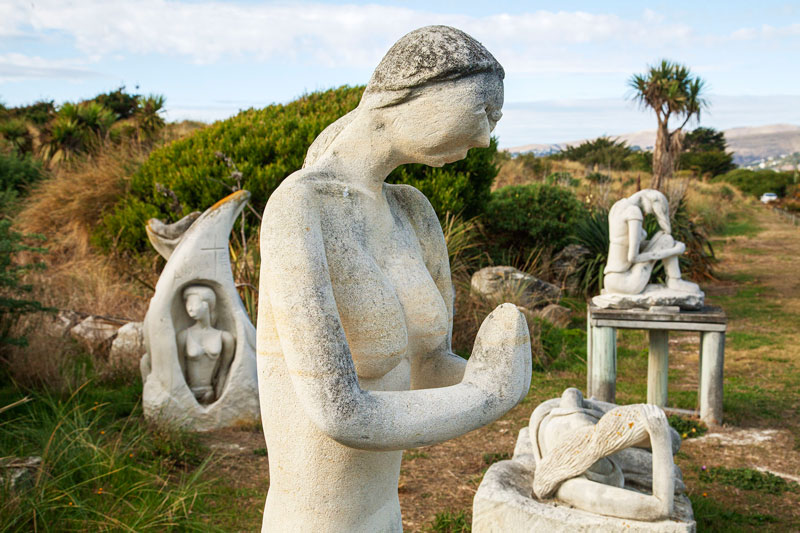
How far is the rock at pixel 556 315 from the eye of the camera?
9164 millimetres

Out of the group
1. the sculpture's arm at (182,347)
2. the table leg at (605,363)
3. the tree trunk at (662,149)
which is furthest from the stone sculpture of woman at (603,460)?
the tree trunk at (662,149)

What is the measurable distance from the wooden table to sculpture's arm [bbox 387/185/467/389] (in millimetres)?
4875

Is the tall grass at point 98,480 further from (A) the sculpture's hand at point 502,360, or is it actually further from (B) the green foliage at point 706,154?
(B) the green foliage at point 706,154

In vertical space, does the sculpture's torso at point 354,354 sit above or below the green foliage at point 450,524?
above

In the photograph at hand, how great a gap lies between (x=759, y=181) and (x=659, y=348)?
38865mm

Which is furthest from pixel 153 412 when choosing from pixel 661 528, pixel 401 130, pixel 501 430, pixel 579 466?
pixel 401 130

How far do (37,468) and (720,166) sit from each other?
4106cm

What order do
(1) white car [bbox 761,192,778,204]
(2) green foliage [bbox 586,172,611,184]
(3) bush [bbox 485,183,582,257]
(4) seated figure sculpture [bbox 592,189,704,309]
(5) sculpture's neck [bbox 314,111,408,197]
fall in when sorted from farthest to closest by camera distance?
(1) white car [bbox 761,192,778,204] → (2) green foliage [bbox 586,172,611,184] → (3) bush [bbox 485,183,582,257] → (4) seated figure sculpture [bbox 592,189,704,309] → (5) sculpture's neck [bbox 314,111,408,197]

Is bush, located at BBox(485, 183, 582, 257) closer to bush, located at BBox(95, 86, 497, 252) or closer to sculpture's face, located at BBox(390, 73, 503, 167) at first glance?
bush, located at BBox(95, 86, 497, 252)

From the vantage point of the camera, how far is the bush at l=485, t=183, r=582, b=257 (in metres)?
11.5

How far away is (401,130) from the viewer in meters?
1.54

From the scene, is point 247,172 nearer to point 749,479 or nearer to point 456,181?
point 456,181

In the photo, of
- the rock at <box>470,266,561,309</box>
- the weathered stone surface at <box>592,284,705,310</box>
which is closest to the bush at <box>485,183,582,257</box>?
the rock at <box>470,266,561,309</box>

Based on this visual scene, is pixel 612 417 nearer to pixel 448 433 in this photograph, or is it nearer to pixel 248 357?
pixel 448 433
